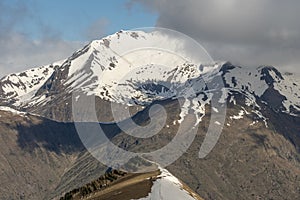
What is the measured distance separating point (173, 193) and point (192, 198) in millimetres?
4965

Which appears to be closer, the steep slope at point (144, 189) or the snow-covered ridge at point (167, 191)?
the snow-covered ridge at point (167, 191)

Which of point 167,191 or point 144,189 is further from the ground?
point 144,189

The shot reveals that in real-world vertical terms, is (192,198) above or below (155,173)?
below

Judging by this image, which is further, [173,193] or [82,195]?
[82,195]

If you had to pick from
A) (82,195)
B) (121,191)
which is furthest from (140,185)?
(82,195)

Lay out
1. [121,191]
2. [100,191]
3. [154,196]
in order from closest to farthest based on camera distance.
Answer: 1. [154,196]
2. [121,191]
3. [100,191]

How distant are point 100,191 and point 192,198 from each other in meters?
37.4

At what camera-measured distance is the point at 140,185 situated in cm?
17262

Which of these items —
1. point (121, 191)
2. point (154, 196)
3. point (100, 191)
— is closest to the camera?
point (154, 196)

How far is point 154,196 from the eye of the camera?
159 m

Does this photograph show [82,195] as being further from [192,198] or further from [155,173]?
[192,198]

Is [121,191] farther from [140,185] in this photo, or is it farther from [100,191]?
[100,191]

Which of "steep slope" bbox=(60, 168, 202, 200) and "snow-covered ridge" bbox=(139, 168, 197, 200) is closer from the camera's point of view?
"snow-covered ridge" bbox=(139, 168, 197, 200)

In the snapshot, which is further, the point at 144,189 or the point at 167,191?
the point at 144,189
